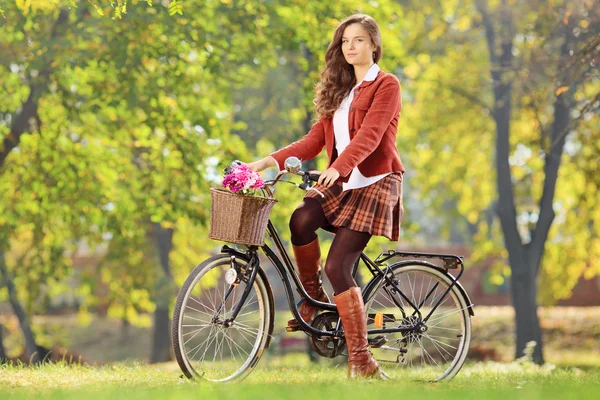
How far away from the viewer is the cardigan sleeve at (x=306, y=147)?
556 centimetres

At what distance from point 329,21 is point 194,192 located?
9.58 ft

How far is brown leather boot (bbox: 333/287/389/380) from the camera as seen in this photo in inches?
208

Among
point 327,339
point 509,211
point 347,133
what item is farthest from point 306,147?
point 509,211

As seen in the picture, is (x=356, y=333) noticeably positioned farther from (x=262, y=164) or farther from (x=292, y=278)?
(x=262, y=164)

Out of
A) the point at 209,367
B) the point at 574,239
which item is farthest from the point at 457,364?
the point at 574,239

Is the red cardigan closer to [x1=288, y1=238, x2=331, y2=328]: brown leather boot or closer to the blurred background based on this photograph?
[x1=288, y1=238, x2=331, y2=328]: brown leather boot

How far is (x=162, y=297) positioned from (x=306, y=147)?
12.7 metres

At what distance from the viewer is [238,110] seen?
17.1 m

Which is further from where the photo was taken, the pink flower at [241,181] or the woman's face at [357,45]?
the woman's face at [357,45]

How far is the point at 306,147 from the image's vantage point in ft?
18.4

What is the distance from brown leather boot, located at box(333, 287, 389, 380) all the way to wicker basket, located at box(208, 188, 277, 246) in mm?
669

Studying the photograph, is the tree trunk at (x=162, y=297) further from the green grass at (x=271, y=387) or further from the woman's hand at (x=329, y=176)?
the woman's hand at (x=329, y=176)

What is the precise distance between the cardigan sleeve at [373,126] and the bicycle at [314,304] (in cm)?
24

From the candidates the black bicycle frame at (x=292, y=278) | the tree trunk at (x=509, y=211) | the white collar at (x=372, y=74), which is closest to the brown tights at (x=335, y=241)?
the black bicycle frame at (x=292, y=278)
